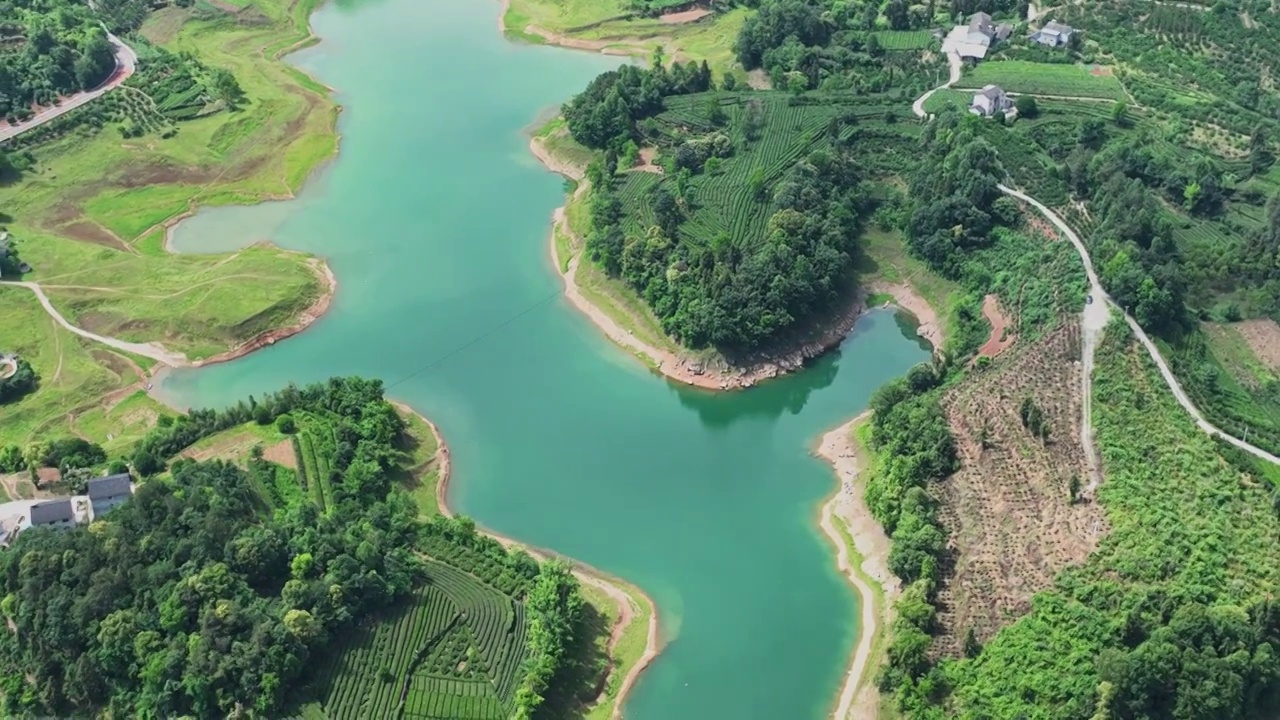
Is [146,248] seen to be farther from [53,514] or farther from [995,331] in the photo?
[995,331]

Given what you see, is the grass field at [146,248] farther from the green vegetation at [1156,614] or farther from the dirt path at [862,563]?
the green vegetation at [1156,614]

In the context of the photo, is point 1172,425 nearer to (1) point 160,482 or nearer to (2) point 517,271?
(2) point 517,271

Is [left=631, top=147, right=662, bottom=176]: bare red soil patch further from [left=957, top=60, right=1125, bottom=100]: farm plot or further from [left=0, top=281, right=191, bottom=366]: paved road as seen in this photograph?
[left=0, top=281, right=191, bottom=366]: paved road

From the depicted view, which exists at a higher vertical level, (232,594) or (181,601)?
(181,601)

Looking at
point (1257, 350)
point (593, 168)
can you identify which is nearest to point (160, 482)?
point (593, 168)

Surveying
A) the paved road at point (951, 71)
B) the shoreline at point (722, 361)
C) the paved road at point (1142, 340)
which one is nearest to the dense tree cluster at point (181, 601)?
the shoreline at point (722, 361)

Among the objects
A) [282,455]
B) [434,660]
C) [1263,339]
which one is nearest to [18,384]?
[282,455]
